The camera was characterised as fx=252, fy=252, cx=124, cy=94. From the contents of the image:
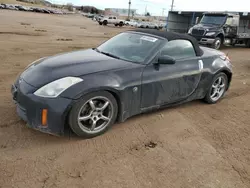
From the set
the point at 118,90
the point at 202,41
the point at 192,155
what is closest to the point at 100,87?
the point at 118,90

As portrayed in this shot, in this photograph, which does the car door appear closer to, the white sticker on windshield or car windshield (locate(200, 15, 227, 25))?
the white sticker on windshield

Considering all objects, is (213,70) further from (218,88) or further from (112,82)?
(112,82)

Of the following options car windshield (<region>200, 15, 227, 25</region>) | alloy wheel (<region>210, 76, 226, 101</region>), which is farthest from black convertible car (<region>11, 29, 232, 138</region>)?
car windshield (<region>200, 15, 227, 25</region>)

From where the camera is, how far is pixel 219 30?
1514 cm

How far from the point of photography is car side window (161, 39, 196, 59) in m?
4.26

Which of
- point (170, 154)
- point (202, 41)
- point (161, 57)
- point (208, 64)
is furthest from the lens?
point (202, 41)

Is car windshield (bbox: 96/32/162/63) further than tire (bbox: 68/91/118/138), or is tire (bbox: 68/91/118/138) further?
car windshield (bbox: 96/32/162/63)

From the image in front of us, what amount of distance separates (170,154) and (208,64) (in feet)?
7.45

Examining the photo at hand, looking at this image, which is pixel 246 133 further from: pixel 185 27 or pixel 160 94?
pixel 185 27

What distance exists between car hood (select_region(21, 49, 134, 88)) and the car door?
43 centimetres

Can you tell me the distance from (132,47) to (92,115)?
1492mm

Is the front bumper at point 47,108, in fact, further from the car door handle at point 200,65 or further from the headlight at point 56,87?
the car door handle at point 200,65

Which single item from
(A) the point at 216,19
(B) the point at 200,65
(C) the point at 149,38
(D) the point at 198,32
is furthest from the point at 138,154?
(A) the point at 216,19

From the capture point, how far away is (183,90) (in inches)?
176
